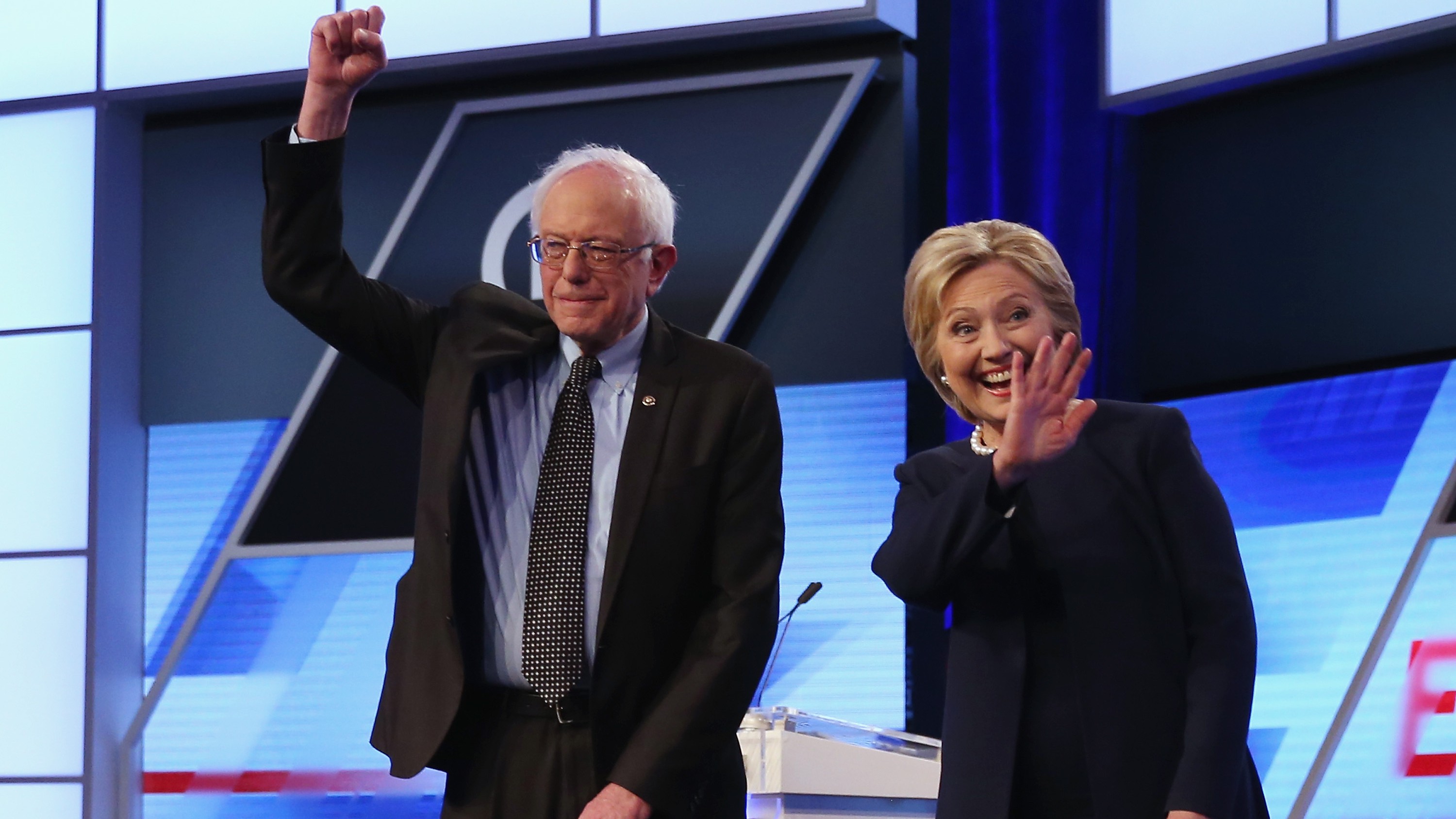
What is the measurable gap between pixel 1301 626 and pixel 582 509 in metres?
3.12

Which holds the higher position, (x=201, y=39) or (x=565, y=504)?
(x=201, y=39)

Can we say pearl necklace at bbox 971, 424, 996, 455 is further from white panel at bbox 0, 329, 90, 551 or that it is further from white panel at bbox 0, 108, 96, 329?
white panel at bbox 0, 108, 96, 329

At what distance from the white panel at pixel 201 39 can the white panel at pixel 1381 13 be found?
3328 millimetres

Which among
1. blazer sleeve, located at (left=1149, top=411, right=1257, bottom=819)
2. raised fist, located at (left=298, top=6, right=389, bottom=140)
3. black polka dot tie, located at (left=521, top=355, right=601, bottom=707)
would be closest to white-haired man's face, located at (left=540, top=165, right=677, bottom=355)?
black polka dot tie, located at (left=521, top=355, right=601, bottom=707)

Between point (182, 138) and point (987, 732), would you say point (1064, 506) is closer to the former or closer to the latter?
point (987, 732)

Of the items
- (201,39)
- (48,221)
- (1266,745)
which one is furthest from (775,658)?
(48,221)

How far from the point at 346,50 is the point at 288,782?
3.88m

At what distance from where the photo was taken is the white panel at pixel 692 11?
4805 mm

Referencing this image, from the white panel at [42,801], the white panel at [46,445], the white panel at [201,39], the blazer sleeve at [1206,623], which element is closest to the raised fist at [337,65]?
the blazer sleeve at [1206,623]

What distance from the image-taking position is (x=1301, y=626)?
14.4 feet

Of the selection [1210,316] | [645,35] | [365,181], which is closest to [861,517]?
[1210,316]

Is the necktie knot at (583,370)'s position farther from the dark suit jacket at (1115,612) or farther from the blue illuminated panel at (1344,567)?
the blue illuminated panel at (1344,567)

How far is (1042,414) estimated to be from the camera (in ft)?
5.29

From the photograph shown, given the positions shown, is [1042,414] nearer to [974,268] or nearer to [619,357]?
[974,268]
